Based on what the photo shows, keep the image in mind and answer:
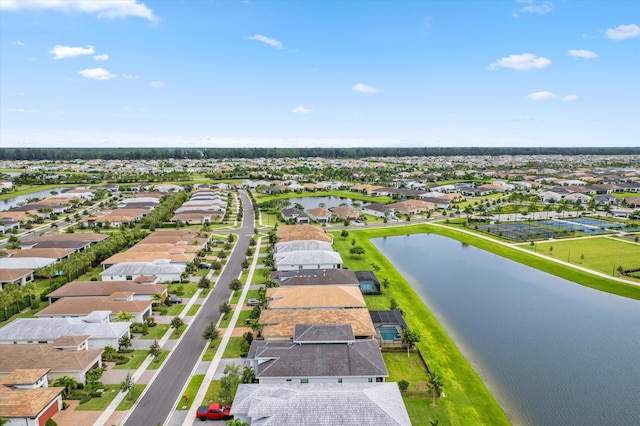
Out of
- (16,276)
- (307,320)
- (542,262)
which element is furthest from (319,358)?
(542,262)

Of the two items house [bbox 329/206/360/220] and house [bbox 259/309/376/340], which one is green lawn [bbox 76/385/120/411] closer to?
house [bbox 259/309/376/340]

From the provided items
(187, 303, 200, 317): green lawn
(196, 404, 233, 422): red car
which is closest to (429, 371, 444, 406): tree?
(196, 404, 233, 422): red car

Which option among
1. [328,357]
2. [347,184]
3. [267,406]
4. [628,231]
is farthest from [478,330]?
[347,184]

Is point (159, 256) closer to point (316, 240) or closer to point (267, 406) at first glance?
point (316, 240)

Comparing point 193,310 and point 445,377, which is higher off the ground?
point 193,310

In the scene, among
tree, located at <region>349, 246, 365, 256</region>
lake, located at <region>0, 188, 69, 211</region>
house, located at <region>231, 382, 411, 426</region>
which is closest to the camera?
house, located at <region>231, 382, 411, 426</region>

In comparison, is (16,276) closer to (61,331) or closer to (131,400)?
(61,331)
